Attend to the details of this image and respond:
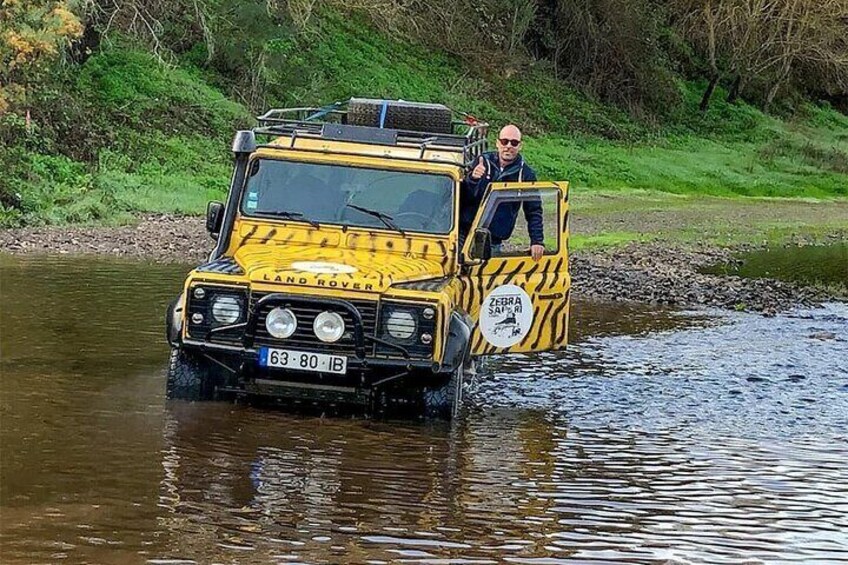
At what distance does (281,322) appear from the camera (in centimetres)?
848

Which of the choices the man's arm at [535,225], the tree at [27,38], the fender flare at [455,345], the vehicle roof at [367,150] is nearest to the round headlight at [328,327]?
the fender flare at [455,345]

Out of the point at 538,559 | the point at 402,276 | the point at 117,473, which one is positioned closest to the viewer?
the point at 538,559

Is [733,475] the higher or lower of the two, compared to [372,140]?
lower

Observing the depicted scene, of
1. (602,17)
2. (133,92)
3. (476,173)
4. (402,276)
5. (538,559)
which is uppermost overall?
(602,17)

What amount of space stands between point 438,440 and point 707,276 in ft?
37.9

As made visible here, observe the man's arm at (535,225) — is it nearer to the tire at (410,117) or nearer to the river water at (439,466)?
the river water at (439,466)

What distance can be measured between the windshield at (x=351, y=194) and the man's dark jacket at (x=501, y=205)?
0.22 metres

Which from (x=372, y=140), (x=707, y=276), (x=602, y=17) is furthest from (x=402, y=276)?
(x=602, y=17)

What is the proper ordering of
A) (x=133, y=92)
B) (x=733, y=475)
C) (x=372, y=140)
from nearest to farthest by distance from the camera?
(x=733, y=475) → (x=372, y=140) → (x=133, y=92)

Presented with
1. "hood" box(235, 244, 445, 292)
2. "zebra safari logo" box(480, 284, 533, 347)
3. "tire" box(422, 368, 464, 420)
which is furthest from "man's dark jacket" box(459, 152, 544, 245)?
"tire" box(422, 368, 464, 420)

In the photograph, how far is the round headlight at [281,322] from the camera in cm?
848

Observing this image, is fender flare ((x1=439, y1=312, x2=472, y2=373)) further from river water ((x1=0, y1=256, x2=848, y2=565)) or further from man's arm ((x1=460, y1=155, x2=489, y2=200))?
man's arm ((x1=460, y1=155, x2=489, y2=200))

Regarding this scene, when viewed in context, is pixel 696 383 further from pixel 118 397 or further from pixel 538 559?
pixel 538 559

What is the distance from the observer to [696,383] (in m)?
11.1
